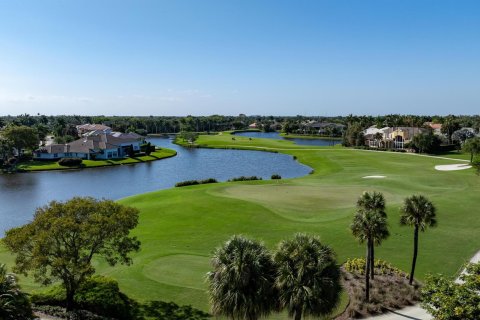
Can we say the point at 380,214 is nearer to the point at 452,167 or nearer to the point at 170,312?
the point at 170,312

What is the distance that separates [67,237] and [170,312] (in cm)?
752

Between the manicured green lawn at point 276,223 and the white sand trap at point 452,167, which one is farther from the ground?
the white sand trap at point 452,167

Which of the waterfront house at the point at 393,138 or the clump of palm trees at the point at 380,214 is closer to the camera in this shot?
the clump of palm trees at the point at 380,214

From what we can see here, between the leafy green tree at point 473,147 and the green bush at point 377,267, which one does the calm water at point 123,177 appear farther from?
the green bush at point 377,267

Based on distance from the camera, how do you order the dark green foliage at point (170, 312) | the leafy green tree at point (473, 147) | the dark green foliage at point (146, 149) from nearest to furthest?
the dark green foliage at point (170, 312) < the leafy green tree at point (473, 147) < the dark green foliage at point (146, 149)

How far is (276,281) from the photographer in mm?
17906

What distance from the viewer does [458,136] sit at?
413 ft

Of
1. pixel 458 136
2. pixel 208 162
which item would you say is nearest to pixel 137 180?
pixel 208 162

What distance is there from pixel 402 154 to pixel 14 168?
10024 centimetres

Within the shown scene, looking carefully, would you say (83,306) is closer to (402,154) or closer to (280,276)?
(280,276)

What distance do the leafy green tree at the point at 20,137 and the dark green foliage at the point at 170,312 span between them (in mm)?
93470

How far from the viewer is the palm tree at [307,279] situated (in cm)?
1719

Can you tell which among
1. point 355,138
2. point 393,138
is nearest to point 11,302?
Answer: point 393,138

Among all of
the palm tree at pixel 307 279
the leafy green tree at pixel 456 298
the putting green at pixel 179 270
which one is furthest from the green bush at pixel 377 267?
the leafy green tree at pixel 456 298
